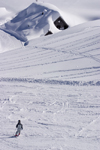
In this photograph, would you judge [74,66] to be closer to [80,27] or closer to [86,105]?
[86,105]

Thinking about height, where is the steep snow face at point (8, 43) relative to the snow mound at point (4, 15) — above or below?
below

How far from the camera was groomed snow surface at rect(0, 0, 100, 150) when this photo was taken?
684cm

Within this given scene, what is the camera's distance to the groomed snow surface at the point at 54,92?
22.4ft

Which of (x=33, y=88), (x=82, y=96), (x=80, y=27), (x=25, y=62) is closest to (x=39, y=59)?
(x=25, y=62)

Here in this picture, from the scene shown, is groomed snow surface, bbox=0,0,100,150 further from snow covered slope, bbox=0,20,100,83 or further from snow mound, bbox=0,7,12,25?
snow mound, bbox=0,7,12,25

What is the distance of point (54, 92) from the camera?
1034 cm

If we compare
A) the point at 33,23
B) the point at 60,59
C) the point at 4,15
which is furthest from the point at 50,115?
the point at 4,15

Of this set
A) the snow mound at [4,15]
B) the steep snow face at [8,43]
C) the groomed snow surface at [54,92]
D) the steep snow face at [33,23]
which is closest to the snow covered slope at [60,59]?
the groomed snow surface at [54,92]

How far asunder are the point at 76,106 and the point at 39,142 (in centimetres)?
297

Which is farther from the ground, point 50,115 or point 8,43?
point 8,43

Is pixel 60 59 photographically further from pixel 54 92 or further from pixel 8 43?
pixel 8 43

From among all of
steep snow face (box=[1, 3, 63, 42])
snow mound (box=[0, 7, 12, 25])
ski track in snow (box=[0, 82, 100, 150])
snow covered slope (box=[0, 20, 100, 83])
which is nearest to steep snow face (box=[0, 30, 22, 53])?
steep snow face (box=[1, 3, 63, 42])

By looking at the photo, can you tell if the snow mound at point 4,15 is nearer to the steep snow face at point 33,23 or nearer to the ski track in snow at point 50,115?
the steep snow face at point 33,23

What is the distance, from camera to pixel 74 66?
512 inches
